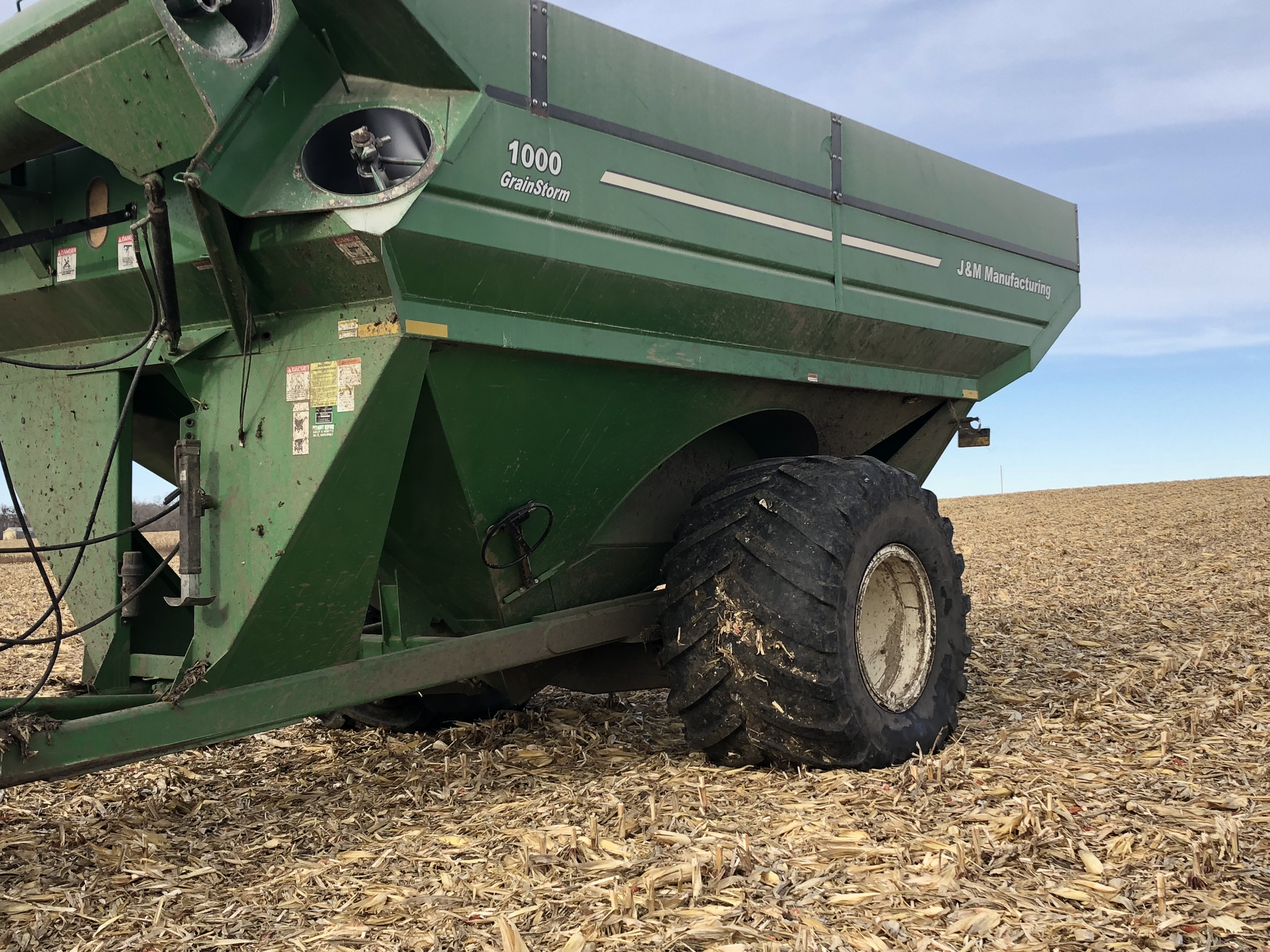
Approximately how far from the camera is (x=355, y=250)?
3496mm

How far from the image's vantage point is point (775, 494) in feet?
15.4

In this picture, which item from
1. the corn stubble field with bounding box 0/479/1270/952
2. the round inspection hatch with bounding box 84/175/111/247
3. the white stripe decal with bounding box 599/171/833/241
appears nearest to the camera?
the corn stubble field with bounding box 0/479/1270/952

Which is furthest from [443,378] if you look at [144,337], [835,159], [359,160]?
[835,159]

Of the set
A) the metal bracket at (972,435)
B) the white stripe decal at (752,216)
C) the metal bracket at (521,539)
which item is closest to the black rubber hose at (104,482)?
the metal bracket at (521,539)

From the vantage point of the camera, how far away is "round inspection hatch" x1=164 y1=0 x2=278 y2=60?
3.30 meters

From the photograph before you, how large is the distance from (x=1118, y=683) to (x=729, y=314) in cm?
293

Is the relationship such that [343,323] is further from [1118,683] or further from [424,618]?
[1118,683]

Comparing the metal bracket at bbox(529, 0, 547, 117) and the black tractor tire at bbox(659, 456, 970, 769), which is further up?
the metal bracket at bbox(529, 0, 547, 117)

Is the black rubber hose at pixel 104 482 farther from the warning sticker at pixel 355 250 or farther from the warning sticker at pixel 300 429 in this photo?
the warning sticker at pixel 355 250

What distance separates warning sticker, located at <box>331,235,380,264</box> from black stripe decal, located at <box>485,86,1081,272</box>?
671 mm

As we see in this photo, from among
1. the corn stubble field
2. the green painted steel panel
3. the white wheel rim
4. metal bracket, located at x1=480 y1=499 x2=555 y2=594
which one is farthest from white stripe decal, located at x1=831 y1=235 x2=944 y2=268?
the green painted steel panel

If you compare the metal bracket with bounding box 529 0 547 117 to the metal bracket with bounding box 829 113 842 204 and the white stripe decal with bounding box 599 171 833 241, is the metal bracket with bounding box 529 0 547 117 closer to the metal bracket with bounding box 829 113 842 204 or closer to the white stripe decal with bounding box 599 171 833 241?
the white stripe decal with bounding box 599 171 833 241

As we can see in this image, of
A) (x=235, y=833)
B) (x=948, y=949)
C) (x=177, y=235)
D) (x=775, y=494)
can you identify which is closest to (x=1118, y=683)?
(x=775, y=494)

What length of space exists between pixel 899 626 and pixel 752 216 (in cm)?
191
